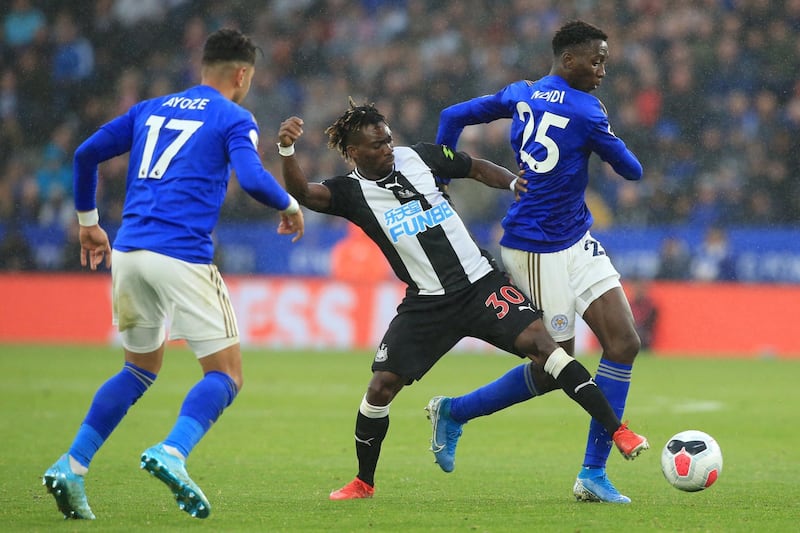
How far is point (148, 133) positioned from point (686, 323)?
1386cm

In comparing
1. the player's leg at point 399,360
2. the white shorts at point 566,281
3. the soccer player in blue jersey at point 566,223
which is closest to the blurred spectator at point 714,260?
the soccer player in blue jersey at point 566,223

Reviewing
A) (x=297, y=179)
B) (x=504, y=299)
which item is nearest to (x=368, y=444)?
(x=504, y=299)

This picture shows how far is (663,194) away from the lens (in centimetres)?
1902

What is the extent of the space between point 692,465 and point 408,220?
192cm

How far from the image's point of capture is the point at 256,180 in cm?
521

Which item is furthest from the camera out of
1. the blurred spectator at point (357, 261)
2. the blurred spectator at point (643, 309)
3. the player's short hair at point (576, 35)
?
the blurred spectator at point (357, 261)

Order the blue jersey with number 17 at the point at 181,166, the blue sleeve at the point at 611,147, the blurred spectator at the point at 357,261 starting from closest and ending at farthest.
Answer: the blue jersey with number 17 at the point at 181,166, the blue sleeve at the point at 611,147, the blurred spectator at the point at 357,261

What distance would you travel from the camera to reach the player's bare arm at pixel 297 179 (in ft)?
19.3

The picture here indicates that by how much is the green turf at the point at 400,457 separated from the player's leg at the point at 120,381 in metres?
0.17

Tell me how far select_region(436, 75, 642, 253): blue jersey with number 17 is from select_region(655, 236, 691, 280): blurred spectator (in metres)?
11.6

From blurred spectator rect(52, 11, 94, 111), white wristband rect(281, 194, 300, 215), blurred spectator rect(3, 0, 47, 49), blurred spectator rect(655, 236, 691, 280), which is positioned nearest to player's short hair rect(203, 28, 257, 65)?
white wristband rect(281, 194, 300, 215)

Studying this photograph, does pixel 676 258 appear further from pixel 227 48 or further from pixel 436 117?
pixel 227 48

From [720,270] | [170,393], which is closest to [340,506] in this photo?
[170,393]

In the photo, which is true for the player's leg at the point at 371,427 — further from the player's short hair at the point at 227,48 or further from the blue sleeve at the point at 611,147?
the player's short hair at the point at 227,48
